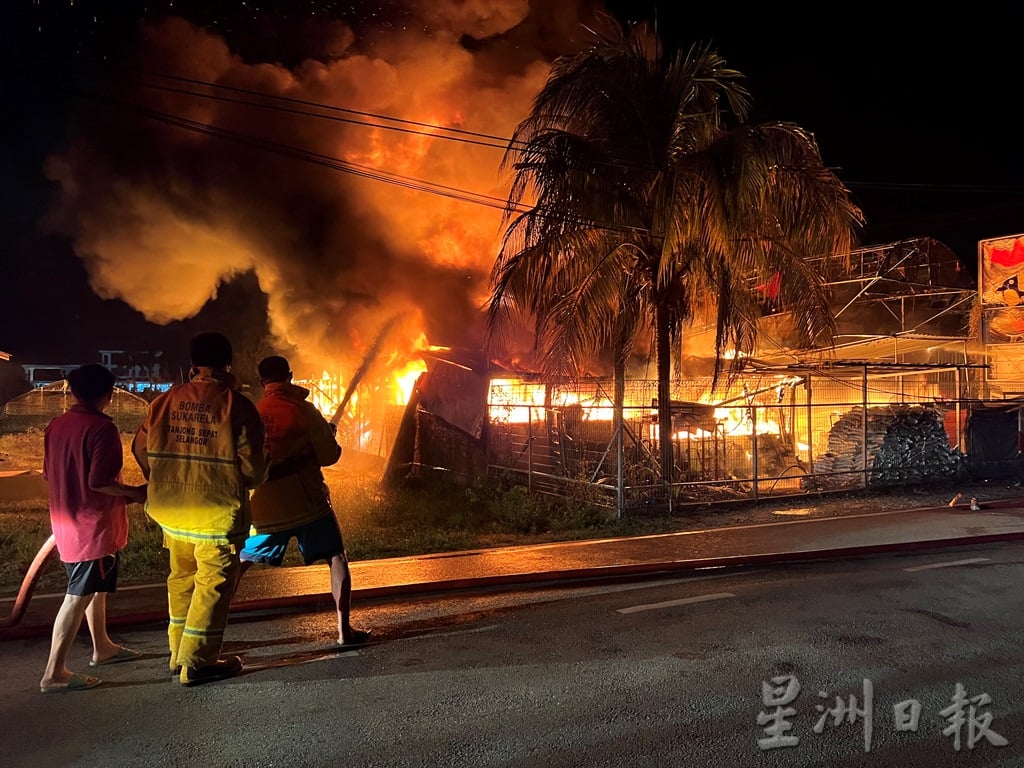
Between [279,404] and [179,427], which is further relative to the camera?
[279,404]

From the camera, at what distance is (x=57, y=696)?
393cm

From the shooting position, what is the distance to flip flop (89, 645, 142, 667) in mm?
4348

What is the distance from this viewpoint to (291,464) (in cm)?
435

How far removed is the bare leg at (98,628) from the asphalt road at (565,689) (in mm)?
128

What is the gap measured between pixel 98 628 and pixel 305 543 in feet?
4.10

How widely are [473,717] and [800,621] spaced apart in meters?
2.67

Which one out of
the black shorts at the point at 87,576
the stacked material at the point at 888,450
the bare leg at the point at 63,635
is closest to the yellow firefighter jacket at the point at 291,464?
the black shorts at the point at 87,576

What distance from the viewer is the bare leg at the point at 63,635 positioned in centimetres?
390

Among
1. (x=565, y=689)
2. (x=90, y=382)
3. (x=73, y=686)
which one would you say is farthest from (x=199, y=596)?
(x=565, y=689)

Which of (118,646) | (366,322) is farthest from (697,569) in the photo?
(366,322)

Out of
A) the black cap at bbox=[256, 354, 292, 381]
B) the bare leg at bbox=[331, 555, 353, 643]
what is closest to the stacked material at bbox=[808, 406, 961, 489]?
the bare leg at bbox=[331, 555, 353, 643]

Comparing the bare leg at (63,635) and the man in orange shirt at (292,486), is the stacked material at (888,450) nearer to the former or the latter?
the man in orange shirt at (292,486)

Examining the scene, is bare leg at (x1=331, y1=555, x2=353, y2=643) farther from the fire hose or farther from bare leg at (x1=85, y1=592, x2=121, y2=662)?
the fire hose

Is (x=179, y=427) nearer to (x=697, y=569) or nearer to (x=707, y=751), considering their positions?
(x=707, y=751)
